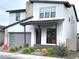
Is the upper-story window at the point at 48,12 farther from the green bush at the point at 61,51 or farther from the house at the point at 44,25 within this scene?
the green bush at the point at 61,51

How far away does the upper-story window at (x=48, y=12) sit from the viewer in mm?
27328

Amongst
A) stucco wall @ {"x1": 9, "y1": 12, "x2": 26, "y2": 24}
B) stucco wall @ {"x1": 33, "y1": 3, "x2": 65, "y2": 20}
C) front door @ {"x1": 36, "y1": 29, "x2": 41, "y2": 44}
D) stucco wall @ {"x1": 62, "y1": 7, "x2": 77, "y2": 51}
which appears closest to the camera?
stucco wall @ {"x1": 33, "y1": 3, "x2": 65, "y2": 20}

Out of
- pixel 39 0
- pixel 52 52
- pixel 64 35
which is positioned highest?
pixel 39 0

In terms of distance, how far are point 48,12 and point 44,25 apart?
1.79 metres

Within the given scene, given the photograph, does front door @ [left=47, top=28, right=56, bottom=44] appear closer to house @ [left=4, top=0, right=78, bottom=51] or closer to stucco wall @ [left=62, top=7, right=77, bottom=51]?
house @ [left=4, top=0, right=78, bottom=51]

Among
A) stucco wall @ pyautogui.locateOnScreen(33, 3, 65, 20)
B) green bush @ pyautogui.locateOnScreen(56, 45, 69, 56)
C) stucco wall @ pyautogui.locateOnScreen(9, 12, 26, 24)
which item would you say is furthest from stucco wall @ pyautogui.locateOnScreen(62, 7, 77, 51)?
stucco wall @ pyautogui.locateOnScreen(9, 12, 26, 24)

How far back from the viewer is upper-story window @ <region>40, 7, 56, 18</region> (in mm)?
27328

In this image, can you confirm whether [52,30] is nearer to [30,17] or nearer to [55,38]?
[55,38]

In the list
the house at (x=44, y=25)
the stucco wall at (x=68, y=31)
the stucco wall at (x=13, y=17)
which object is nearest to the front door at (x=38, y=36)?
the house at (x=44, y=25)

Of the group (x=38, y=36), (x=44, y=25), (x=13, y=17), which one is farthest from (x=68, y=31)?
(x=13, y=17)

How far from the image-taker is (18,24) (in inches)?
1229

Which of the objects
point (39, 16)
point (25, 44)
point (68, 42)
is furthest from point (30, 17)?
point (68, 42)

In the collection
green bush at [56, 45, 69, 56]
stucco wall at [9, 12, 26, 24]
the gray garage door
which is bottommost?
green bush at [56, 45, 69, 56]

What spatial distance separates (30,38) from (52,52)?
692cm
